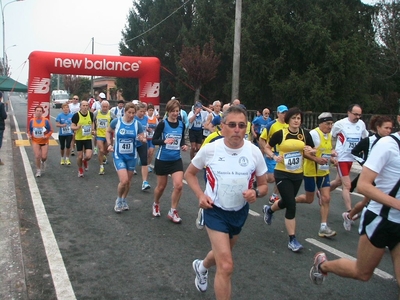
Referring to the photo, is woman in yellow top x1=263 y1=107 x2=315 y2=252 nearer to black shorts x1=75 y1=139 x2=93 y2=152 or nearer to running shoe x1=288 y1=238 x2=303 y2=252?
running shoe x1=288 y1=238 x2=303 y2=252

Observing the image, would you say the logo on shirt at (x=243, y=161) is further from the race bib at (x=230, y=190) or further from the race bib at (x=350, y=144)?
the race bib at (x=350, y=144)

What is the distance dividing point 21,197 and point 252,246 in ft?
15.2

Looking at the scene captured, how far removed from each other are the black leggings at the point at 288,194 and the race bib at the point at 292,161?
16cm

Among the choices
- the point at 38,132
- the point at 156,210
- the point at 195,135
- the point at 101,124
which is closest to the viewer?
the point at 156,210

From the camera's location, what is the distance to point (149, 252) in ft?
17.3

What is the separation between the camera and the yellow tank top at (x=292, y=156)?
18.5ft

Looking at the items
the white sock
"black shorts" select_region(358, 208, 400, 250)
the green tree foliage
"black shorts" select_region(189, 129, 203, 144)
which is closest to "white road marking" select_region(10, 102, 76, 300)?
the white sock

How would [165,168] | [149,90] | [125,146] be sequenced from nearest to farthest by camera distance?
[165,168], [125,146], [149,90]

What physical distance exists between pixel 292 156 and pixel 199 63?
1973 centimetres

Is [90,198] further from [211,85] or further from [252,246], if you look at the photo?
[211,85]

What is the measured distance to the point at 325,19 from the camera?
2175 cm

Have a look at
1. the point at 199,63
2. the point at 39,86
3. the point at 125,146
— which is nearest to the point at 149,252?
the point at 125,146

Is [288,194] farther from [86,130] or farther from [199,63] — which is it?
[199,63]

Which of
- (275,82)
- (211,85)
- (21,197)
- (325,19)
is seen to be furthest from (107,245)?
(211,85)
